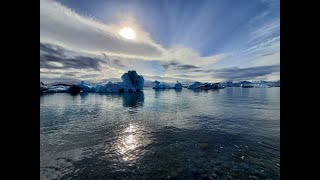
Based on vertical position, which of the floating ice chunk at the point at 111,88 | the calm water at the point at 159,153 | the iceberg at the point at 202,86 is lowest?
the calm water at the point at 159,153

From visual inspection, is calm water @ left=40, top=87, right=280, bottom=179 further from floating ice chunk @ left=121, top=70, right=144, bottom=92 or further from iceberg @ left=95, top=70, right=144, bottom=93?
floating ice chunk @ left=121, top=70, right=144, bottom=92

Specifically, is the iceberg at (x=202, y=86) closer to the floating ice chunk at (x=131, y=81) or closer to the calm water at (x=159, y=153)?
the floating ice chunk at (x=131, y=81)

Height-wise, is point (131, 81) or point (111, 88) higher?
point (131, 81)

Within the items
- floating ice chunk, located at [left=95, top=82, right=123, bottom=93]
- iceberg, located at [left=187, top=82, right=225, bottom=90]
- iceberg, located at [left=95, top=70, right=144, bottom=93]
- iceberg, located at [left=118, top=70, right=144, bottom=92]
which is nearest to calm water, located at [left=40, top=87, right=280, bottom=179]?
floating ice chunk, located at [left=95, top=82, right=123, bottom=93]

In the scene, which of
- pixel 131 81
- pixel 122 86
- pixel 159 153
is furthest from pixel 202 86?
pixel 159 153

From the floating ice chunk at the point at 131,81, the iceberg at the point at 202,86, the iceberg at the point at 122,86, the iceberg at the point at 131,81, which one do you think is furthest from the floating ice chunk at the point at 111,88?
the iceberg at the point at 202,86

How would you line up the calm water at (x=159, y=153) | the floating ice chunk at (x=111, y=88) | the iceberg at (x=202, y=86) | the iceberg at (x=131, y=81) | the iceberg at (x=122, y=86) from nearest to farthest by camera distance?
the calm water at (x=159, y=153) < the floating ice chunk at (x=111, y=88) < the iceberg at (x=122, y=86) < the iceberg at (x=131, y=81) < the iceberg at (x=202, y=86)

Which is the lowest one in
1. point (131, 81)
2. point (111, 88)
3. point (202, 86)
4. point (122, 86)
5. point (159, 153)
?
point (159, 153)

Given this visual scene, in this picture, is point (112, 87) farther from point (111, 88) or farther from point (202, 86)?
point (202, 86)

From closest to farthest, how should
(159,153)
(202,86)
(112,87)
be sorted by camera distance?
(159,153) → (112,87) → (202,86)
